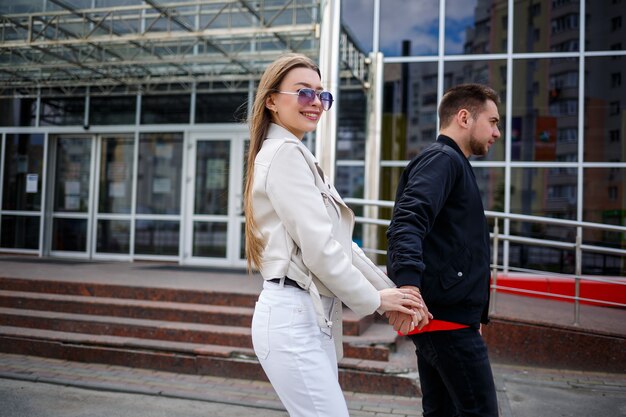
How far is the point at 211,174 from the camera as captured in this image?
40.2 feet

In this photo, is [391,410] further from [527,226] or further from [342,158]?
[342,158]

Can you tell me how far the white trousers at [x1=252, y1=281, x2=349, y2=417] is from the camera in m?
1.98

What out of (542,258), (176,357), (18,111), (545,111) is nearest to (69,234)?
(18,111)

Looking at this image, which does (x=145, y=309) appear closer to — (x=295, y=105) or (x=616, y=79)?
(x=295, y=105)

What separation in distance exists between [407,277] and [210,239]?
398 inches

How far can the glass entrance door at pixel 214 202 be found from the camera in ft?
38.9

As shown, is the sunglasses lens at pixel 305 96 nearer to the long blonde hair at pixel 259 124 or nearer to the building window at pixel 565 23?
the long blonde hair at pixel 259 124

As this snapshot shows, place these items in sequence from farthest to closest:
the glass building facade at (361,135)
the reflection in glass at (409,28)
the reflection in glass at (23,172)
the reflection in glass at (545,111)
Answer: the reflection in glass at (23,172), the reflection in glass at (409,28), the reflection in glass at (545,111), the glass building facade at (361,135)

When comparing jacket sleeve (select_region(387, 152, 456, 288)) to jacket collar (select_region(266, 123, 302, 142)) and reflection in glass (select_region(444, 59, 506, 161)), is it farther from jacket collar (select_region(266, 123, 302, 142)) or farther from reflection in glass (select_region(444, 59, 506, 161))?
reflection in glass (select_region(444, 59, 506, 161))

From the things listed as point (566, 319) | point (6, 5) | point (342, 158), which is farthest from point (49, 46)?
point (566, 319)

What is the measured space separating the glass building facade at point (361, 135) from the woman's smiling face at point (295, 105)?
19.1 ft

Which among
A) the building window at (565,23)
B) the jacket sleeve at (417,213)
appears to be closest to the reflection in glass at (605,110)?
the building window at (565,23)

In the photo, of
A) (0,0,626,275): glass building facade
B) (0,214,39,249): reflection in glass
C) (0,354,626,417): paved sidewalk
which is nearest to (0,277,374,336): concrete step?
(0,354,626,417): paved sidewalk

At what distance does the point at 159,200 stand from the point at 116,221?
113cm
